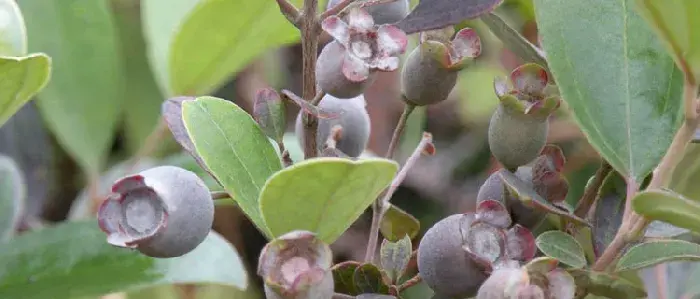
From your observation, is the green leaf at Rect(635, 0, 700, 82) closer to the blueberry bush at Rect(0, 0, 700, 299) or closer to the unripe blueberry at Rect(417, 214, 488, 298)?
the blueberry bush at Rect(0, 0, 700, 299)

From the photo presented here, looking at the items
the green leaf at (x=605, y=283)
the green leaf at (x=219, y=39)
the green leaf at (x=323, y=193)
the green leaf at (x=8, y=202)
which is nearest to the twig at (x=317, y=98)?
the green leaf at (x=323, y=193)

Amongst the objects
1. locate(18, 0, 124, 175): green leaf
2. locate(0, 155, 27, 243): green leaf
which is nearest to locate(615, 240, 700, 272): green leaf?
locate(0, 155, 27, 243): green leaf

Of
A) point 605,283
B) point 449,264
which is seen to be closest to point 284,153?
point 449,264

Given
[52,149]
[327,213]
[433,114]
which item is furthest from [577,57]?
[52,149]

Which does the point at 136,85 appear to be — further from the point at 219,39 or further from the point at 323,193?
the point at 323,193

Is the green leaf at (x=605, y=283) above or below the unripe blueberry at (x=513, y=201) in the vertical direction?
below

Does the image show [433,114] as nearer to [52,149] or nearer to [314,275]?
[52,149]

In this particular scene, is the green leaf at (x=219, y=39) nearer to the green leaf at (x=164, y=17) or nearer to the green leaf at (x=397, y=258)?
the green leaf at (x=164, y=17)
